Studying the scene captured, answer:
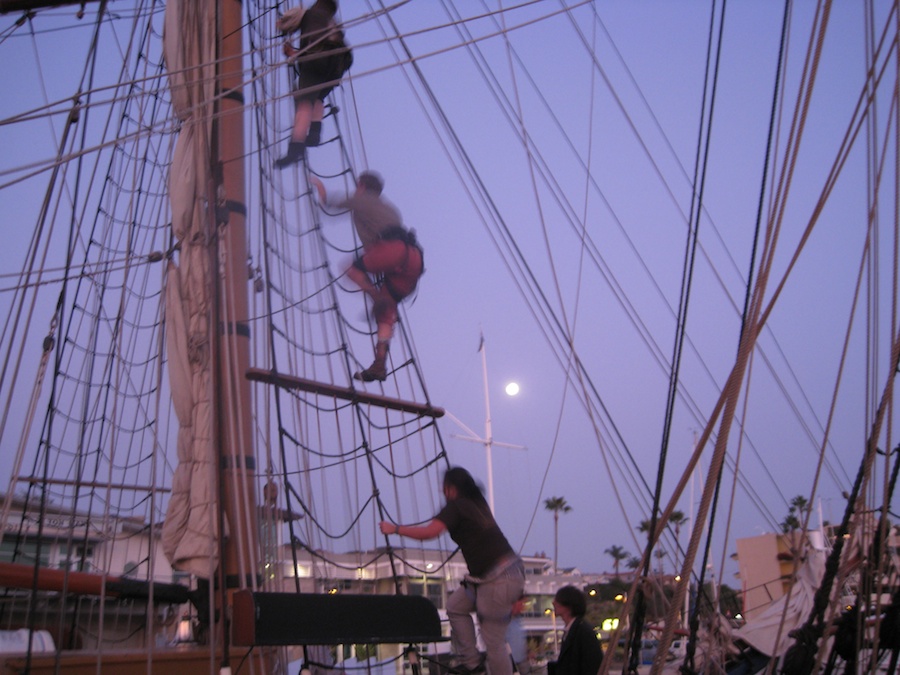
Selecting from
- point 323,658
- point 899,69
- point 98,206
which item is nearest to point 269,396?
point 323,658

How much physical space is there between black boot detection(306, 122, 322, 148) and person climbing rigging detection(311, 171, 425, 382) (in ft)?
3.13

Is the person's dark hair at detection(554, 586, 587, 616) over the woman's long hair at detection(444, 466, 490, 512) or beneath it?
beneath

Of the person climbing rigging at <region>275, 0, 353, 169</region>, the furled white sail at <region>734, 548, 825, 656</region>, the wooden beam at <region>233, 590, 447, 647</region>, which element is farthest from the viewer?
the person climbing rigging at <region>275, 0, 353, 169</region>

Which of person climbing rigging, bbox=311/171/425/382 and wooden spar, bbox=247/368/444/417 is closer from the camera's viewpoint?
wooden spar, bbox=247/368/444/417

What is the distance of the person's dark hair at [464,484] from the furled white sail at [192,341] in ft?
3.69

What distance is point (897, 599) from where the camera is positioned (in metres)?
3.05

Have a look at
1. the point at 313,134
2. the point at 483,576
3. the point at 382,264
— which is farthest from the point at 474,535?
the point at 313,134

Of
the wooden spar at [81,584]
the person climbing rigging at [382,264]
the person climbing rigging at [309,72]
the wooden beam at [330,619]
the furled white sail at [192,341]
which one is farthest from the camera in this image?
the person climbing rigging at [309,72]

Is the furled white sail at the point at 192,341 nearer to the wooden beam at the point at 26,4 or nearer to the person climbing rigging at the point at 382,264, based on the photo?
the person climbing rigging at the point at 382,264

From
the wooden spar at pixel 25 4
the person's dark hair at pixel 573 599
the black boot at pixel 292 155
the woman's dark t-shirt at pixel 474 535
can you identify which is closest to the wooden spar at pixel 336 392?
the woman's dark t-shirt at pixel 474 535

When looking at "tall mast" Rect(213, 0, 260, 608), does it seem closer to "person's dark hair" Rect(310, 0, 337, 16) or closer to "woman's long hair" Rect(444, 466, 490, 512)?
"person's dark hair" Rect(310, 0, 337, 16)

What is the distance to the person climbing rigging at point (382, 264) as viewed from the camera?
5902 millimetres

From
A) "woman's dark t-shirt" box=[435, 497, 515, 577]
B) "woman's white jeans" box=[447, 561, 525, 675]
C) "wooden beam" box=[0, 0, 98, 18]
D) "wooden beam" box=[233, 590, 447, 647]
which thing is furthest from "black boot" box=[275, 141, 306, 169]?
"wooden beam" box=[233, 590, 447, 647]

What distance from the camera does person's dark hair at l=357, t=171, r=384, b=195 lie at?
612 cm
